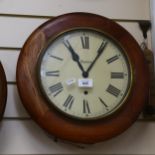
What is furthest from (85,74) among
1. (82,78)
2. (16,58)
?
(16,58)

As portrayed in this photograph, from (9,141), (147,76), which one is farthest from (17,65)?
(147,76)

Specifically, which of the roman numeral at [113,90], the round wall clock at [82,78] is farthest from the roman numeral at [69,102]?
the roman numeral at [113,90]

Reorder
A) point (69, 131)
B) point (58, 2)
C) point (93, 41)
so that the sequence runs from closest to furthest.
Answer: point (69, 131), point (93, 41), point (58, 2)

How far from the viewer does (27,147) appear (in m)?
1.08

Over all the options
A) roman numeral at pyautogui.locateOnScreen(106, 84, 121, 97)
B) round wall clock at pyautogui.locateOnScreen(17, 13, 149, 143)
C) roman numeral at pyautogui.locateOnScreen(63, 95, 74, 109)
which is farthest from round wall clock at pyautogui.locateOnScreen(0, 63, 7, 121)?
roman numeral at pyautogui.locateOnScreen(106, 84, 121, 97)

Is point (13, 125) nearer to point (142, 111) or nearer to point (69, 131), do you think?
point (69, 131)

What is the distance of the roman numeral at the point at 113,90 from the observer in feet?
3.49

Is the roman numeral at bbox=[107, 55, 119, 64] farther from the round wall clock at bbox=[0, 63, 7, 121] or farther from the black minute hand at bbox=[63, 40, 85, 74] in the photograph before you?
the round wall clock at bbox=[0, 63, 7, 121]

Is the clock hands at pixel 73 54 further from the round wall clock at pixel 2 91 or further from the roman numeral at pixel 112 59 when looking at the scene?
the round wall clock at pixel 2 91

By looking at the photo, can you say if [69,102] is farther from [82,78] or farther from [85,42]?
[85,42]

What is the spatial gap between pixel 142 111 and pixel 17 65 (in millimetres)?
425

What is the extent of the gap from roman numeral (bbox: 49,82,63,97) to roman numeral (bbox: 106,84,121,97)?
0.14 m

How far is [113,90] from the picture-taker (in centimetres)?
107

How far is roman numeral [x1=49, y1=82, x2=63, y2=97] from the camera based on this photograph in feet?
3.38
